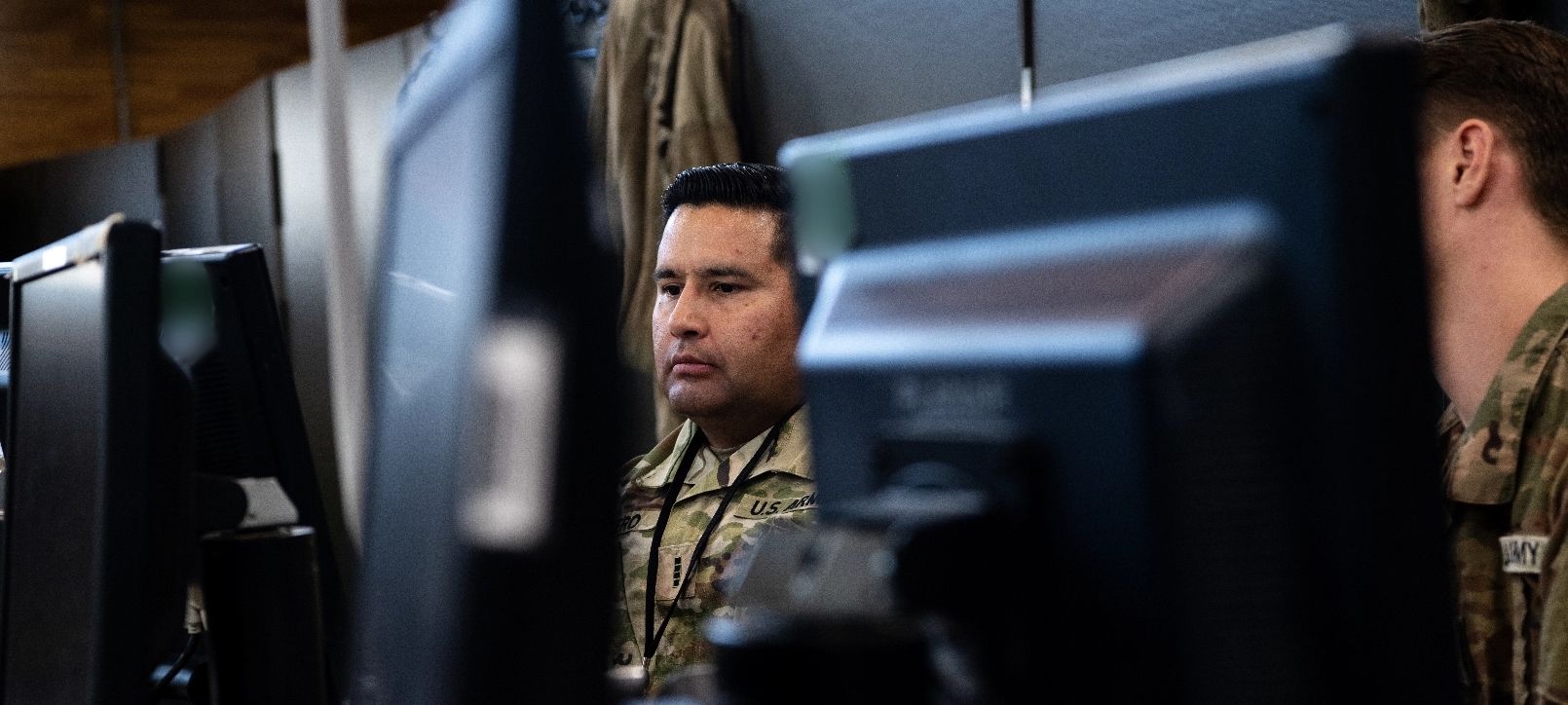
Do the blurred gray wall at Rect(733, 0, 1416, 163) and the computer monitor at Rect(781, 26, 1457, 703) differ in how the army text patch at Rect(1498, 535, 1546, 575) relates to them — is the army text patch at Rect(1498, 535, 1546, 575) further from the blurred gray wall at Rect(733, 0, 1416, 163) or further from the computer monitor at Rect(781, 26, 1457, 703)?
the blurred gray wall at Rect(733, 0, 1416, 163)

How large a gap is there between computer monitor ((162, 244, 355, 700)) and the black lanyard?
64 cm

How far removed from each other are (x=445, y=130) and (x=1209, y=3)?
190 cm

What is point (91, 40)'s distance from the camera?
6348 millimetres

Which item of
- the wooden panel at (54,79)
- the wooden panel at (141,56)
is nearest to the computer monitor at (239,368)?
the wooden panel at (141,56)

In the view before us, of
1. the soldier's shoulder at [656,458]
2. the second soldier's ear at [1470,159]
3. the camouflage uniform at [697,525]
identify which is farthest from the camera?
the soldier's shoulder at [656,458]

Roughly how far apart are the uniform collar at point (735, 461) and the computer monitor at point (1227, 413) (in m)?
1.23

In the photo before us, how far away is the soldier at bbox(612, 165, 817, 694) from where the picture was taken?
1.87 meters

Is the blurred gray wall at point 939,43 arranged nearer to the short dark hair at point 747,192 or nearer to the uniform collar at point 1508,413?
the short dark hair at point 747,192

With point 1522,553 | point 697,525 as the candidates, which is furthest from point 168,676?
point 1522,553

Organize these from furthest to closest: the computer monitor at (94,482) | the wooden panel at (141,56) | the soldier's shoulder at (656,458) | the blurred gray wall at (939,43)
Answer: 1. the wooden panel at (141,56)
2. the blurred gray wall at (939,43)
3. the soldier's shoulder at (656,458)
4. the computer monitor at (94,482)

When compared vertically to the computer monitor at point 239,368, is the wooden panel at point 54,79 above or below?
above

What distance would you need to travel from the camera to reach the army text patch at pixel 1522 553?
4.01 ft

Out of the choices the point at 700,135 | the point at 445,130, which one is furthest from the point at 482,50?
the point at 700,135

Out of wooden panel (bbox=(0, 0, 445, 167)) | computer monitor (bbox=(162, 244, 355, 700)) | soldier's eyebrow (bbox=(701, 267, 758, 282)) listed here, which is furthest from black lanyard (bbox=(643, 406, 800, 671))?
wooden panel (bbox=(0, 0, 445, 167))
